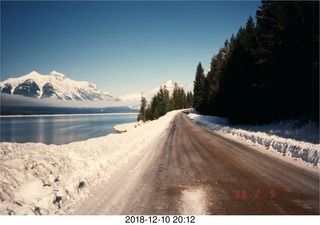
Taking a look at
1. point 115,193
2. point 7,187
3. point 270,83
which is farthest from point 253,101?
point 7,187

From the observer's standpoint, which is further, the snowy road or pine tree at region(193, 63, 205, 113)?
pine tree at region(193, 63, 205, 113)

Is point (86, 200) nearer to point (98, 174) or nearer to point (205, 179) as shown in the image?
point (98, 174)

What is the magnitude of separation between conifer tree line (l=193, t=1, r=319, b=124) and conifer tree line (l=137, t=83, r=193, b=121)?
64.5 metres

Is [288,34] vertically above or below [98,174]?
above

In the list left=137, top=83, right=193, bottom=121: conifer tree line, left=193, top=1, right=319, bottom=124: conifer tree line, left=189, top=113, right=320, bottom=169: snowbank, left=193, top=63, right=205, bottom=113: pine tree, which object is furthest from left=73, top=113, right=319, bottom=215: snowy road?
left=137, top=83, right=193, bottom=121: conifer tree line

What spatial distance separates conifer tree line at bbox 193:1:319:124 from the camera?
61.6 feet

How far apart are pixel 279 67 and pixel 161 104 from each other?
255 feet

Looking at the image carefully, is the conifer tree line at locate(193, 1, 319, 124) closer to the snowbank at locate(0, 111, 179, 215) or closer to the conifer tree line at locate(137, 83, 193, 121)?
the snowbank at locate(0, 111, 179, 215)

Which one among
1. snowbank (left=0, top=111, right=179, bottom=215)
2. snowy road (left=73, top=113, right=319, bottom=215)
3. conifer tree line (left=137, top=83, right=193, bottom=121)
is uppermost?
conifer tree line (left=137, top=83, right=193, bottom=121)

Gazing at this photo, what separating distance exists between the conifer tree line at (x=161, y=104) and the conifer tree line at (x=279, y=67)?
211 ft

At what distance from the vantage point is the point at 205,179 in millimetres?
8930

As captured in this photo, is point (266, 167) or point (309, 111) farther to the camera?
point (309, 111)

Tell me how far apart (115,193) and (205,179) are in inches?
129

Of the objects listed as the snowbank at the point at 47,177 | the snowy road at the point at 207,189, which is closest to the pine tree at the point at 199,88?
the snowy road at the point at 207,189
